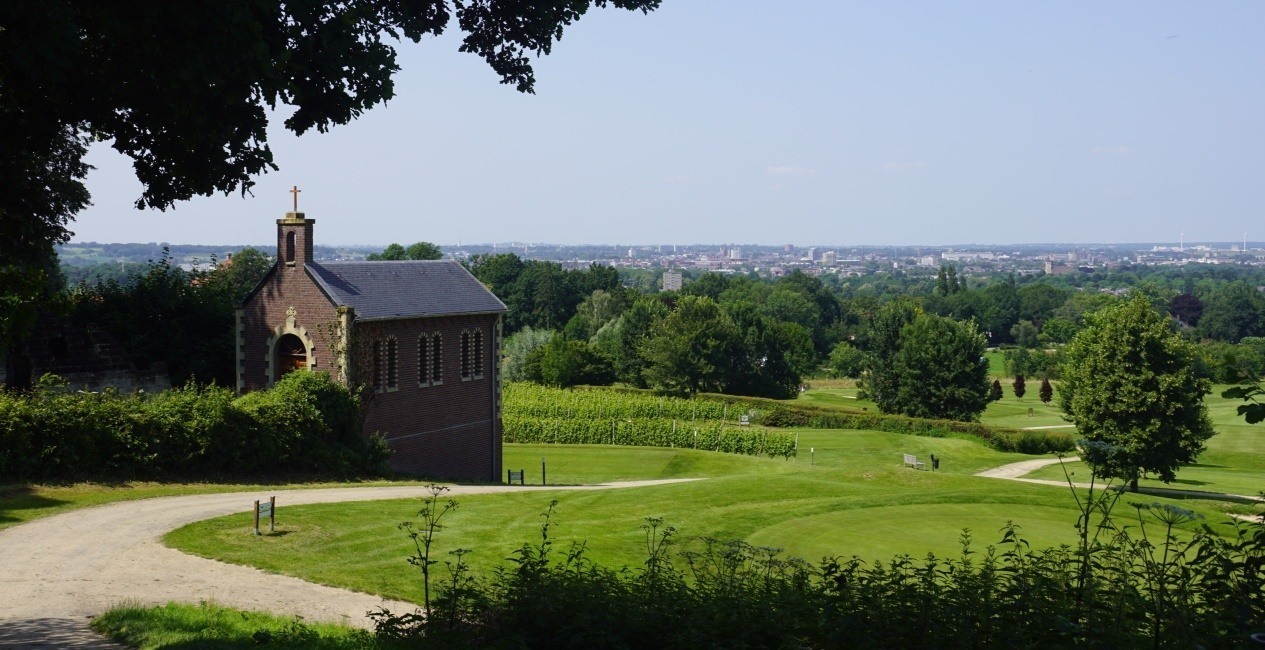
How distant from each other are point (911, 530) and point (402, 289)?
2002 cm

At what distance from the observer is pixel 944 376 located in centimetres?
7494

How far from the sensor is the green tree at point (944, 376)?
74625 mm

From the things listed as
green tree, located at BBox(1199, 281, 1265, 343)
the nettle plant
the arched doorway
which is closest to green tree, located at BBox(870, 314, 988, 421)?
the arched doorway

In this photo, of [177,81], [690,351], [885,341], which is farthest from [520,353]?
[177,81]

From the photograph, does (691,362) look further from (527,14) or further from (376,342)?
(527,14)

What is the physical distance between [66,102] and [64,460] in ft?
54.1

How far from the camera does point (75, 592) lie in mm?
15008

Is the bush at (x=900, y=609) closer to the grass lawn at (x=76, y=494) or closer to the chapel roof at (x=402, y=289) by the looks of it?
the grass lawn at (x=76, y=494)

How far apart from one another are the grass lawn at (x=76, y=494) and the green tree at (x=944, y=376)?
55091 millimetres

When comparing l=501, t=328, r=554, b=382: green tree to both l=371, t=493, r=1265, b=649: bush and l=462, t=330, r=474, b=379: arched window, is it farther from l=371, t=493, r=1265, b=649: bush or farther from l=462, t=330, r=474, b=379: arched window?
l=371, t=493, r=1265, b=649: bush

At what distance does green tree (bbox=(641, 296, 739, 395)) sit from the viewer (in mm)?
85938

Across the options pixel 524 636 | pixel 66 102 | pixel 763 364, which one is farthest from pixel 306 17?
pixel 763 364

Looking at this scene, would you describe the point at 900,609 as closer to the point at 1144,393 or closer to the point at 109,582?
the point at 109,582

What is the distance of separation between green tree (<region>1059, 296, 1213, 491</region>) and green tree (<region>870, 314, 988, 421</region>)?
26.7 m
